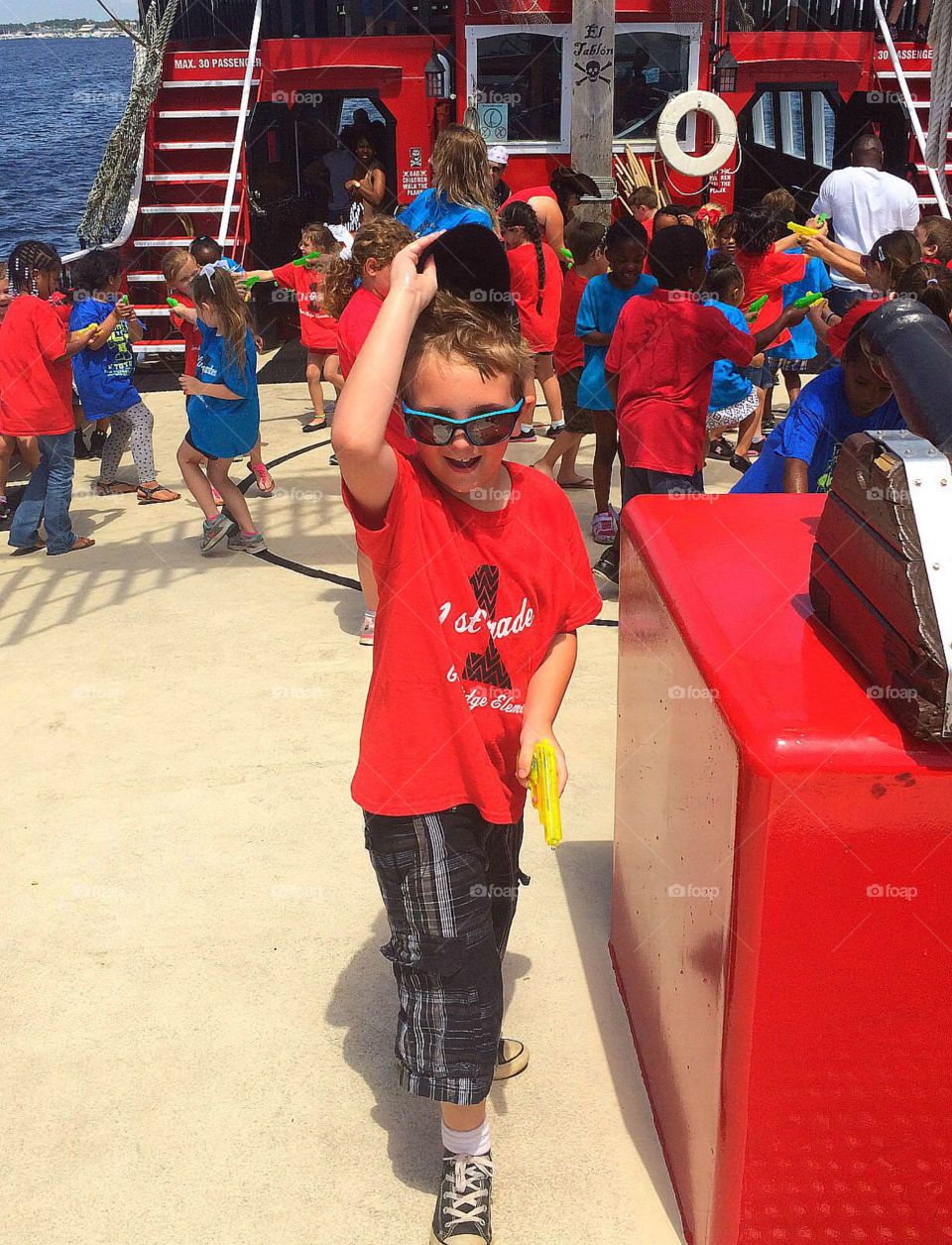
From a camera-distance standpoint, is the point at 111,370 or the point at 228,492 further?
the point at 111,370

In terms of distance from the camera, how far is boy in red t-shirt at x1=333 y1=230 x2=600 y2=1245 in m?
2.12

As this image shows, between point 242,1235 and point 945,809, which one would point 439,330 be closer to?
point 945,809

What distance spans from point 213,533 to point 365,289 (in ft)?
6.95

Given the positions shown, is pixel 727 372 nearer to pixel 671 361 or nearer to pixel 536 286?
pixel 671 361

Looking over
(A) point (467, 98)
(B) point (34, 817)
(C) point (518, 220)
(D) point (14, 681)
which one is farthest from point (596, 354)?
(A) point (467, 98)

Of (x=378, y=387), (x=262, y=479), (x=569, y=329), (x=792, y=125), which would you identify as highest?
(x=792, y=125)

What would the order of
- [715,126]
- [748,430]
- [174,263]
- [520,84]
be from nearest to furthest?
[174,263] < [748,430] < [715,126] < [520,84]

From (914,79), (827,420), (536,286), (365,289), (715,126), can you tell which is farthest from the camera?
(914,79)

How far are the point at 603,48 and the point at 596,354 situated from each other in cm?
455

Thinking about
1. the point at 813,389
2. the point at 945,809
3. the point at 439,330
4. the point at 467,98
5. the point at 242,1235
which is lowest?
the point at 242,1235

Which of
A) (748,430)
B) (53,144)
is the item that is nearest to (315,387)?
(748,430)

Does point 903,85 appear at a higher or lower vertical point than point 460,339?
higher

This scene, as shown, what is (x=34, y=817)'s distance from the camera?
3.89 m

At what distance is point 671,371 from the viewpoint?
16.0ft
